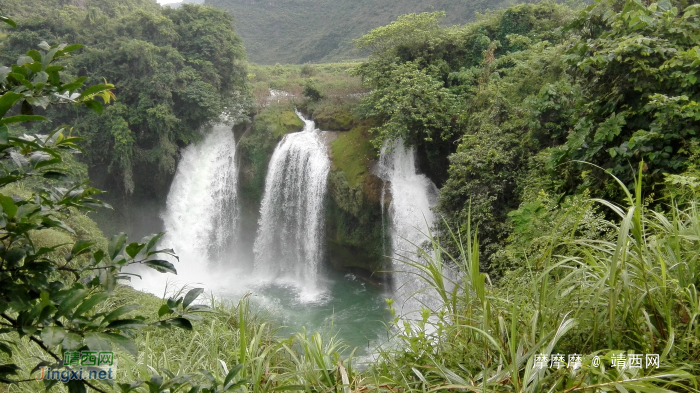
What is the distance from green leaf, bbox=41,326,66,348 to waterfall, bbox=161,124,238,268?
38.5ft

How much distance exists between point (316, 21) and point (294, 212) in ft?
97.1

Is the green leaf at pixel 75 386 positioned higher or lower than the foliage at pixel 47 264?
lower

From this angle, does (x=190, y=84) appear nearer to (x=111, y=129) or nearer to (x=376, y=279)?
(x=111, y=129)

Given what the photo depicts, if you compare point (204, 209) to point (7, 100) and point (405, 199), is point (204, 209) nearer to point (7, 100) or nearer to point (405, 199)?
point (405, 199)

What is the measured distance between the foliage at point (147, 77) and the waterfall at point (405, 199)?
5.52 meters

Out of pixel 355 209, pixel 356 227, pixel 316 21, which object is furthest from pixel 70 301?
pixel 316 21

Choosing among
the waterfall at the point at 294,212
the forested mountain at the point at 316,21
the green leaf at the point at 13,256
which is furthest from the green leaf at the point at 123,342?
the forested mountain at the point at 316,21

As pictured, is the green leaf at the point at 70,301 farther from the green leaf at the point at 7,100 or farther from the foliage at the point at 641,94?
the foliage at the point at 641,94

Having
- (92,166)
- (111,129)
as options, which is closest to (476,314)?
(111,129)

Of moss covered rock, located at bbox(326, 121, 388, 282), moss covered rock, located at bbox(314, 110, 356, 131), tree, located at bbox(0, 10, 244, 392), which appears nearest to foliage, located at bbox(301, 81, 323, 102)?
moss covered rock, located at bbox(314, 110, 356, 131)

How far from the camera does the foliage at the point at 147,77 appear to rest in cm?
1134

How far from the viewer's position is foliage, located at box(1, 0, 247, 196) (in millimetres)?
11344

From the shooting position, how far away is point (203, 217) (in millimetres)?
12266

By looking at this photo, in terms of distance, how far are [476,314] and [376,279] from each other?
28.0 feet
